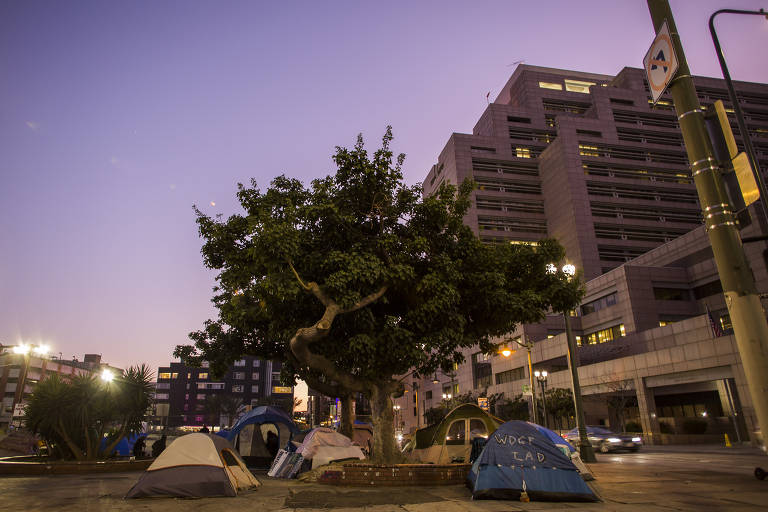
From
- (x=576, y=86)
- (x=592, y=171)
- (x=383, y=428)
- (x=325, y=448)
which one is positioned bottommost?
(x=325, y=448)

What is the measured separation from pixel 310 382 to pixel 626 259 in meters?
74.9

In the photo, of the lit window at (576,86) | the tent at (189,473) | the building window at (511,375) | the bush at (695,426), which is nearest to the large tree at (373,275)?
the tent at (189,473)

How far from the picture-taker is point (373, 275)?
14109mm

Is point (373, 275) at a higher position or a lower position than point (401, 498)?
higher

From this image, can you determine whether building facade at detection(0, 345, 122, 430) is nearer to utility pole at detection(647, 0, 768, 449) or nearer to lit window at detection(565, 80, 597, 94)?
utility pole at detection(647, 0, 768, 449)

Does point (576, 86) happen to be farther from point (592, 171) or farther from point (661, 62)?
point (661, 62)

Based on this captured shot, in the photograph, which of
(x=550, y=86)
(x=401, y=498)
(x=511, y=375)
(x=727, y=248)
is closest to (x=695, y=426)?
(x=511, y=375)

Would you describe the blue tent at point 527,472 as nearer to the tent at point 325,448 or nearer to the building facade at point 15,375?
the tent at point 325,448

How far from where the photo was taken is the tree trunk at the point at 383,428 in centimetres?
1566

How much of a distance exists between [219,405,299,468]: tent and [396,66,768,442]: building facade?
21.7 meters

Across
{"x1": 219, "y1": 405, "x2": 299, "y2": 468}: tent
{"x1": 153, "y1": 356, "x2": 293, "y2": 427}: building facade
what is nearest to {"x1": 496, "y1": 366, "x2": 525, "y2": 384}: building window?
{"x1": 219, "y1": 405, "x2": 299, "y2": 468}: tent

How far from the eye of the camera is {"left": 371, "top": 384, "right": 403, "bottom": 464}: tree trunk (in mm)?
15656

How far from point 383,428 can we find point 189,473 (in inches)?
264

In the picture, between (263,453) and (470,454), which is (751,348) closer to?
(470,454)
